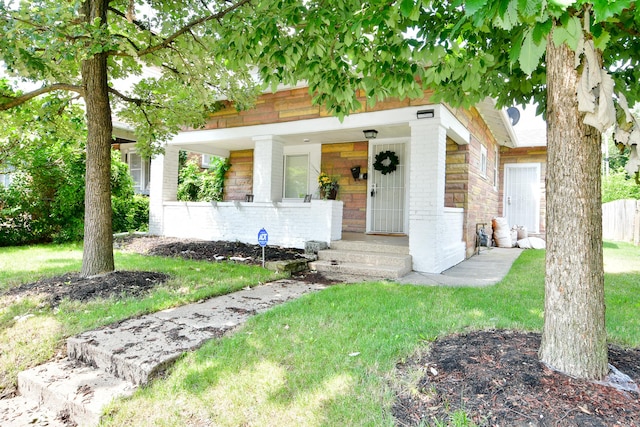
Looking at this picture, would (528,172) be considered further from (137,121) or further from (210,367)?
(210,367)

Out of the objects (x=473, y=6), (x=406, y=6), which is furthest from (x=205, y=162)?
(x=473, y=6)

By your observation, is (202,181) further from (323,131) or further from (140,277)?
(140,277)

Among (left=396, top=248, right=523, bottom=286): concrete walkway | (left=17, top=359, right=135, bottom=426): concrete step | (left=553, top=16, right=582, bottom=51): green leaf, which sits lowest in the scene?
(left=17, top=359, right=135, bottom=426): concrete step

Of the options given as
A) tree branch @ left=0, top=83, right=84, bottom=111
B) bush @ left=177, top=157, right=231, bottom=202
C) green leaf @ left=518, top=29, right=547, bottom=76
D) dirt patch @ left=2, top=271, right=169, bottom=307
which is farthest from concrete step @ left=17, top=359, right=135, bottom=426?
bush @ left=177, top=157, right=231, bottom=202

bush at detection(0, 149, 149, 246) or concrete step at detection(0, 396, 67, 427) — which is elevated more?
bush at detection(0, 149, 149, 246)

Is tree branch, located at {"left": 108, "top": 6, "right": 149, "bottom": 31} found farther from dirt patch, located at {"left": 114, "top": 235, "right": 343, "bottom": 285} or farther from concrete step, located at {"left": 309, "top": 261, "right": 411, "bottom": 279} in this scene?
concrete step, located at {"left": 309, "top": 261, "right": 411, "bottom": 279}

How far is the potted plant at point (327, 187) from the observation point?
820 cm

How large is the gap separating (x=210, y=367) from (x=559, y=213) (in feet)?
7.85

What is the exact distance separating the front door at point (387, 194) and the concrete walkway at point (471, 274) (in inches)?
71.0

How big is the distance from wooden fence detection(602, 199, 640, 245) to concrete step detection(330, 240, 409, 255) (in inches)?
355

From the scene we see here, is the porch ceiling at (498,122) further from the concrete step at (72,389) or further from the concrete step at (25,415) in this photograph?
the concrete step at (25,415)

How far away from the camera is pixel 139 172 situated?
44.5 feet

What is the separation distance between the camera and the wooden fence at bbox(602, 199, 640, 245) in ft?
36.4

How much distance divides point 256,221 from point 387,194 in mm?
3124
